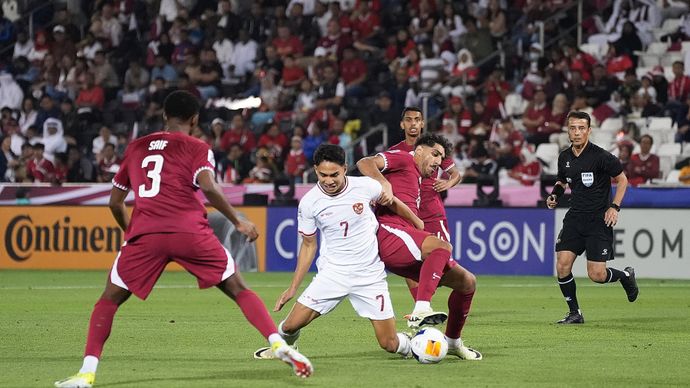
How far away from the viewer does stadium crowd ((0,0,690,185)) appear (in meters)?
24.9

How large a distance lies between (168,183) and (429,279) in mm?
2715

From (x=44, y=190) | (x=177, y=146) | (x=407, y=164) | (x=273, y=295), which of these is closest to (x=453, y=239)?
(x=273, y=295)

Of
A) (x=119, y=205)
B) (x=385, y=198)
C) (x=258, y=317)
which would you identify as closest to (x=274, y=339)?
(x=258, y=317)

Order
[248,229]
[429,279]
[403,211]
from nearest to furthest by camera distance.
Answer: [248,229] → [429,279] → [403,211]

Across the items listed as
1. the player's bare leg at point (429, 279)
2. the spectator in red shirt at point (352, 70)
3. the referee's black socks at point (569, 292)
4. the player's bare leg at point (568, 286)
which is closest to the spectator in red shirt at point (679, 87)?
the spectator in red shirt at point (352, 70)

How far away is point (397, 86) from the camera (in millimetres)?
27109

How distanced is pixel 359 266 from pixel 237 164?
16.1m

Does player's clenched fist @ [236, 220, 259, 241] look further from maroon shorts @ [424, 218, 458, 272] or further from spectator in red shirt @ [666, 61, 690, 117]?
spectator in red shirt @ [666, 61, 690, 117]

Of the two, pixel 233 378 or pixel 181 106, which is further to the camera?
pixel 233 378

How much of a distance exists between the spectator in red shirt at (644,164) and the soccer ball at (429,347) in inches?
509

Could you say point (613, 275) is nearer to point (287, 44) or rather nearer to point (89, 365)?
point (89, 365)

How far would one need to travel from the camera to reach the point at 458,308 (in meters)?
10.4

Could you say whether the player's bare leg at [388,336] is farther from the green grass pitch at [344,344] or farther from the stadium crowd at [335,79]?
the stadium crowd at [335,79]

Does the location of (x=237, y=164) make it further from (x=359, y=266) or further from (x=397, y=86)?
(x=359, y=266)
